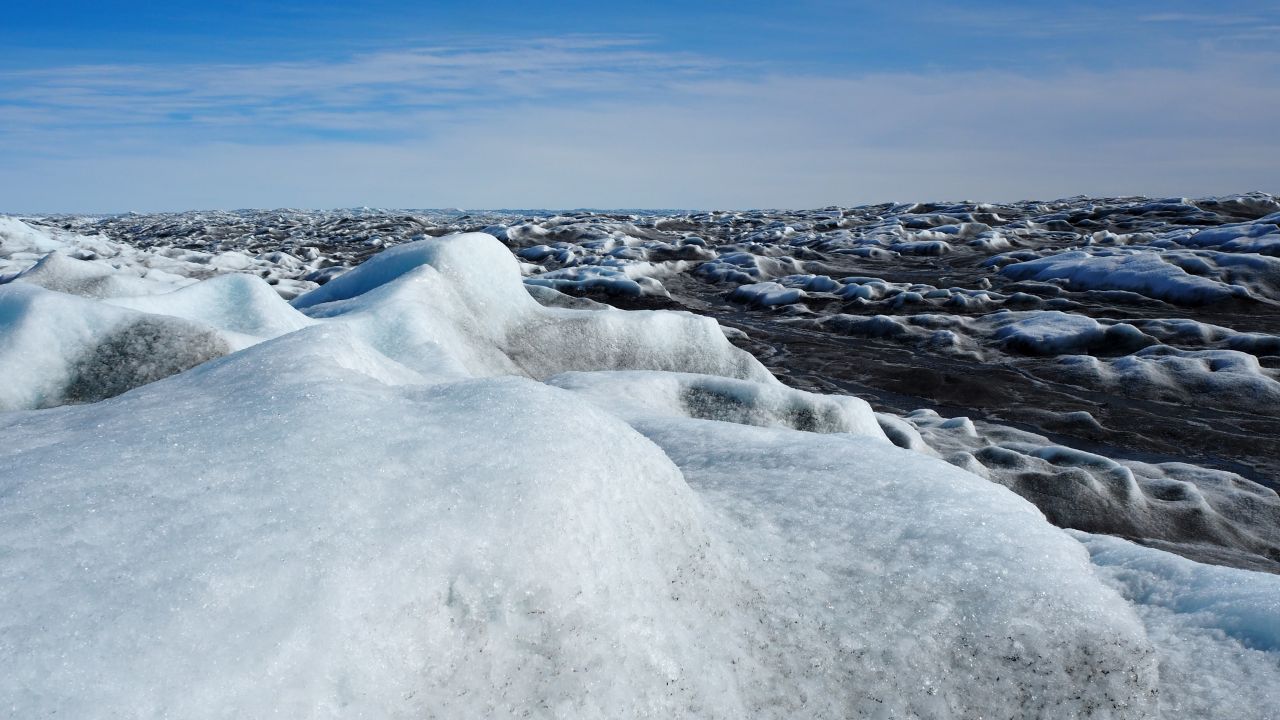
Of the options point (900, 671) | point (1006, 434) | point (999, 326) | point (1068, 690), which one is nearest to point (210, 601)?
point (900, 671)

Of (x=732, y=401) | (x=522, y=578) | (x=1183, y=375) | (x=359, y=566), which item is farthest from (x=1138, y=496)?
(x=359, y=566)

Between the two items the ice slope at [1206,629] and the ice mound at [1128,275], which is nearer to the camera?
the ice slope at [1206,629]

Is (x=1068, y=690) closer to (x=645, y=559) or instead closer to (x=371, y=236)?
(x=645, y=559)

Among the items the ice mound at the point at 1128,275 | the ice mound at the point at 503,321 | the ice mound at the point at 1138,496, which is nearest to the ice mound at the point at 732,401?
the ice mound at the point at 503,321

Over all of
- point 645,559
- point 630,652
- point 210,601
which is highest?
point 210,601

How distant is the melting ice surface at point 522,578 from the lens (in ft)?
4.77

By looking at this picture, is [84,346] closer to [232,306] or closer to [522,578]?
[232,306]

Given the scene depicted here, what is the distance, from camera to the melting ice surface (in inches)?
57.2

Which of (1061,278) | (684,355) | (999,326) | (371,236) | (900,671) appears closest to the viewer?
(900,671)

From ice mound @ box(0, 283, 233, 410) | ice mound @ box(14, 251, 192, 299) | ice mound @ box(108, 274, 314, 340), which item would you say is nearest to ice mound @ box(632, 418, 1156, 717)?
ice mound @ box(0, 283, 233, 410)

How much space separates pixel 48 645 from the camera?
1354 millimetres

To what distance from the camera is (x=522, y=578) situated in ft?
5.73

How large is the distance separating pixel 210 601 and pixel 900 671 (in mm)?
1617

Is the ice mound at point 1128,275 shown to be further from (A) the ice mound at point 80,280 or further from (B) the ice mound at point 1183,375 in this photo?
(A) the ice mound at point 80,280
